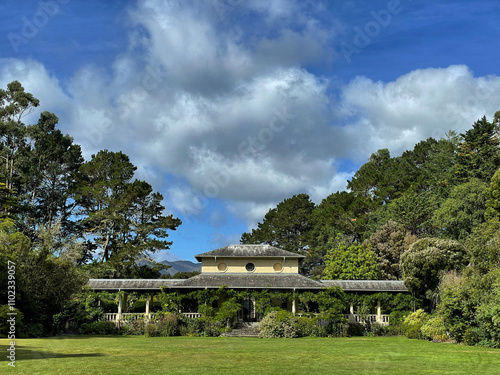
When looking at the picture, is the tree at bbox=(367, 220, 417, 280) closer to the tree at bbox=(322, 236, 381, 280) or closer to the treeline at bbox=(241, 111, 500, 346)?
the treeline at bbox=(241, 111, 500, 346)

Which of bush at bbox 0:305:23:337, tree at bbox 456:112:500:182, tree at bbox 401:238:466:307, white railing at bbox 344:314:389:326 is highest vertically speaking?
tree at bbox 456:112:500:182

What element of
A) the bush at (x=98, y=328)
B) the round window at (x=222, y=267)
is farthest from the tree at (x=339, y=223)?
the bush at (x=98, y=328)

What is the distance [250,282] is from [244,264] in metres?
2.66

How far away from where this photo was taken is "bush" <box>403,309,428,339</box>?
28.3m

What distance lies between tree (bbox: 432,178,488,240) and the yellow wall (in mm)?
14819

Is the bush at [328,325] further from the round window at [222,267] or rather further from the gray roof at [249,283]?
the round window at [222,267]

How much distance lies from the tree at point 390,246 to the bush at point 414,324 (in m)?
14.4

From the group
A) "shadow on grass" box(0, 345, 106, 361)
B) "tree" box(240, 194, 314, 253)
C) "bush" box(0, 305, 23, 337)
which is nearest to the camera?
"shadow on grass" box(0, 345, 106, 361)

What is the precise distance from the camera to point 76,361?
15.0 m

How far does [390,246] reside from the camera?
152 feet

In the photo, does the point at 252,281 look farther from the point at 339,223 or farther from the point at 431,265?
the point at 339,223

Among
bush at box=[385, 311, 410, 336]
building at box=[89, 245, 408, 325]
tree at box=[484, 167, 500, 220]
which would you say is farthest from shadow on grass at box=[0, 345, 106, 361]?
tree at box=[484, 167, 500, 220]

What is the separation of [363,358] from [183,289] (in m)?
19.1

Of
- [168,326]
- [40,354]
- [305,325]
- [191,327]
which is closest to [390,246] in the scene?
[305,325]
